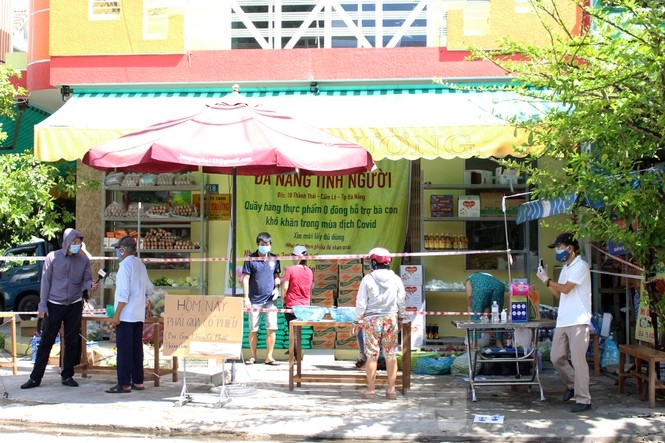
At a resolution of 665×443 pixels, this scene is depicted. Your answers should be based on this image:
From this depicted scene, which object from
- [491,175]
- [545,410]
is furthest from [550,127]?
[491,175]

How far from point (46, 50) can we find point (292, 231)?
18.5ft

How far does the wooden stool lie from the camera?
8250mm

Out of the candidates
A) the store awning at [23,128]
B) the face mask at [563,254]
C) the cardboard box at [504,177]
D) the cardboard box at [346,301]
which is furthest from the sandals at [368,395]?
the store awning at [23,128]

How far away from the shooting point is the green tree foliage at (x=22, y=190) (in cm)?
1137

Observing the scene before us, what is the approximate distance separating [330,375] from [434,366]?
167cm

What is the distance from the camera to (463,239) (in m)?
12.8

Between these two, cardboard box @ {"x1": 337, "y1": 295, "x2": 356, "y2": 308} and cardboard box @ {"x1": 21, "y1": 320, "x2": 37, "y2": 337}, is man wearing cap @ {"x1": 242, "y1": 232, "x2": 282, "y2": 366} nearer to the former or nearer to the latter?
cardboard box @ {"x1": 337, "y1": 295, "x2": 356, "y2": 308}

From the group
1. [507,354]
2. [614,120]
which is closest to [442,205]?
[507,354]

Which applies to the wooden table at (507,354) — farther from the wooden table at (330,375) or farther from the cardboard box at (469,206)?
the cardboard box at (469,206)

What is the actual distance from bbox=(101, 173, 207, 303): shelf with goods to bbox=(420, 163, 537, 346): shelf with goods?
3837mm

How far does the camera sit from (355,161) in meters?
8.64

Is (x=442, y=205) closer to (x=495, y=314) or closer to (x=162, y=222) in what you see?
(x=495, y=314)

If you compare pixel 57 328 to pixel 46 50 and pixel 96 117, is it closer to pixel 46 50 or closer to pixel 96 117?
pixel 96 117

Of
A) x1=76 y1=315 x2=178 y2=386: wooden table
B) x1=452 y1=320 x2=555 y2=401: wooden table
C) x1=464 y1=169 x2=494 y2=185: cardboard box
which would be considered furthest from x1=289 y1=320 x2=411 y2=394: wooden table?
x1=464 y1=169 x2=494 y2=185: cardboard box
